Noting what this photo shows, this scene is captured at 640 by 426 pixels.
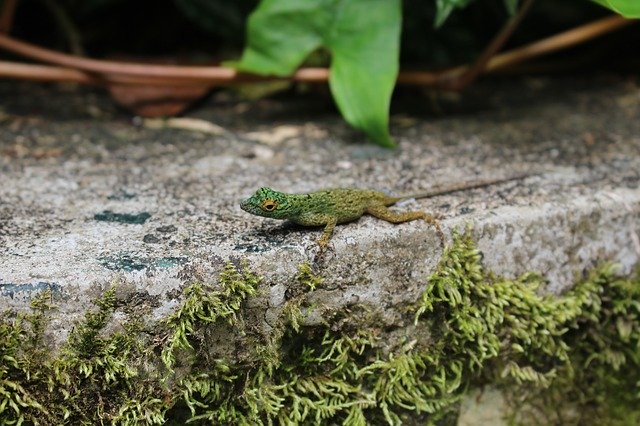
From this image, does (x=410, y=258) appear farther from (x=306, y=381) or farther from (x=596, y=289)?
(x=596, y=289)

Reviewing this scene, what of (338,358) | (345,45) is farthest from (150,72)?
(338,358)

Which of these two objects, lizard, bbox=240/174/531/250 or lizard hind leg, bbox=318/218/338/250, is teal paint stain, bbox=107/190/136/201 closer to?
lizard, bbox=240/174/531/250

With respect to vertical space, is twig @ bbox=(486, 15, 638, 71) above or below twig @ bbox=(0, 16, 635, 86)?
above

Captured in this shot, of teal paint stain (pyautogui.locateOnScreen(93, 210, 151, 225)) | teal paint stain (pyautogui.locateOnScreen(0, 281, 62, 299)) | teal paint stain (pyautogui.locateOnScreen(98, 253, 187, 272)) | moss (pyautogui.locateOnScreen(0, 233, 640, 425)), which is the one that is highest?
teal paint stain (pyautogui.locateOnScreen(98, 253, 187, 272))

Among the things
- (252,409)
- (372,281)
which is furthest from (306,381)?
(372,281)

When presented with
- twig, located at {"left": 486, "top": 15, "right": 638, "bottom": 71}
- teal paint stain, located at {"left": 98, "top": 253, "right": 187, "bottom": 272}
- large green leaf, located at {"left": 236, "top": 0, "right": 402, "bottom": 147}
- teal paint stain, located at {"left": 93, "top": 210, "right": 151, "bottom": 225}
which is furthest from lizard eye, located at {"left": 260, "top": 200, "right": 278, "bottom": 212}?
twig, located at {"left": 486, "top": 15, "right": 638, "bottom": 71}

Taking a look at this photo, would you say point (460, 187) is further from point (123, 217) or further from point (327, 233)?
point (123, 217)
